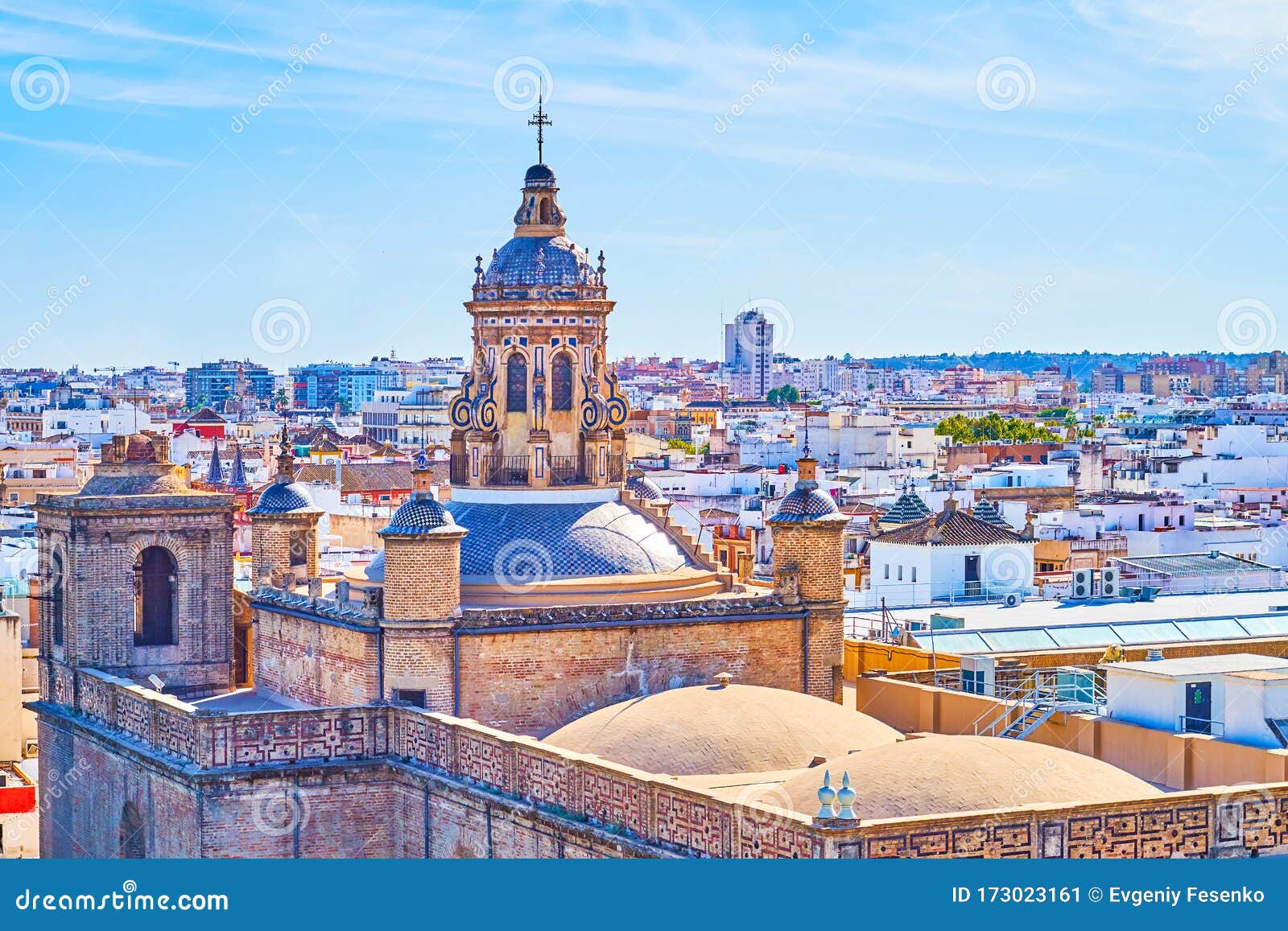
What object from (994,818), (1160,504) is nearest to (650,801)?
(994,818)

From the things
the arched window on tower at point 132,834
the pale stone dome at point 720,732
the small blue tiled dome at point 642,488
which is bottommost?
the arched window on tower at point 132,834

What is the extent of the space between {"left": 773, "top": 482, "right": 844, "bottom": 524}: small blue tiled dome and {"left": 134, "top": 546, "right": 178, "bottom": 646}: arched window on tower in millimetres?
9294

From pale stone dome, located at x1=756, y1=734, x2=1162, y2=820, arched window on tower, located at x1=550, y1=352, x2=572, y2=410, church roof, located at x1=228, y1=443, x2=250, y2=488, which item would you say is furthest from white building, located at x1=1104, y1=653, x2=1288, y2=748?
church roof, located at x1=228, y1=443, x2=250, y2=488

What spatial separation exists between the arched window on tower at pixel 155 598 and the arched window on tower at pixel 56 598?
111 cm

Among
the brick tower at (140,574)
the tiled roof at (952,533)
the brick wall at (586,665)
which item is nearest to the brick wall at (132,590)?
the brick tower at (140,574)

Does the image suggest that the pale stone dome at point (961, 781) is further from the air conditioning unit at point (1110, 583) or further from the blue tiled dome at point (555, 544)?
the air conditioning unit at point (1110, 583)

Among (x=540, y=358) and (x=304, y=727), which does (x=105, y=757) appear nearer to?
(x=304, y=727)

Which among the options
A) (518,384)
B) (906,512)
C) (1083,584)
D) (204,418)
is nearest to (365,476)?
(906,512)

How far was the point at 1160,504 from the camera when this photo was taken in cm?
6644

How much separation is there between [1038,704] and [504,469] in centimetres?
839

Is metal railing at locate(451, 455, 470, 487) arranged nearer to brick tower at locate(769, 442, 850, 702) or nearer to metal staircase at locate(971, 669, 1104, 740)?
brick tower at locate(769, 442, 850, 702)

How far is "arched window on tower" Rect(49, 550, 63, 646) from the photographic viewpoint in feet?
104

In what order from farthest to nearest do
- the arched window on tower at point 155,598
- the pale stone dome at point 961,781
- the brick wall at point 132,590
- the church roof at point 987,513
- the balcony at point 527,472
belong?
the church roof at point 987,513
the arched window on tower at point 155,598
the brick wall at point 132,590
the balcony at point 527,472
the pale stone dome at point 961,781

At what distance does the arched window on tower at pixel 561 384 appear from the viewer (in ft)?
99.2
